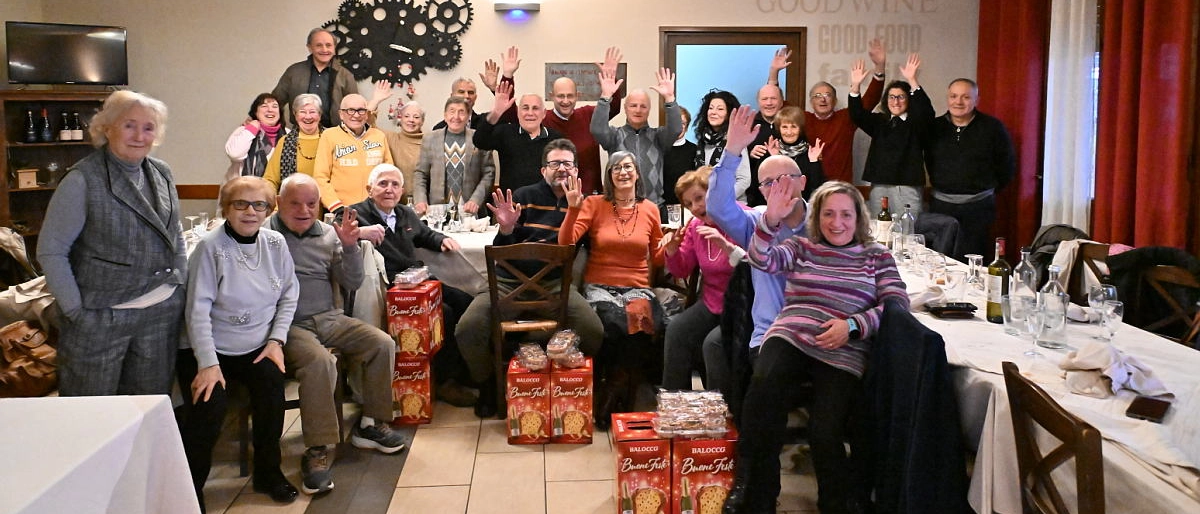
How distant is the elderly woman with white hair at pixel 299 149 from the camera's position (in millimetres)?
5703

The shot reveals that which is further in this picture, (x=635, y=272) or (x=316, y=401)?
(x=635, y=272)

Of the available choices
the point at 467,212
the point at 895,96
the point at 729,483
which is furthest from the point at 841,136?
the point at 729,483

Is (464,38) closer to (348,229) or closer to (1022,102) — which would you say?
(348,229)

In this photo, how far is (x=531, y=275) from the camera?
4.28 meters

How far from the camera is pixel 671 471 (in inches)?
117

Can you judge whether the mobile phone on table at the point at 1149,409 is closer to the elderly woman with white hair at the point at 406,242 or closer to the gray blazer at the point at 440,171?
the elderly woman with white hair at the point at 406,242

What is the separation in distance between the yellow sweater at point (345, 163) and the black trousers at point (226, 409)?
8.03ft

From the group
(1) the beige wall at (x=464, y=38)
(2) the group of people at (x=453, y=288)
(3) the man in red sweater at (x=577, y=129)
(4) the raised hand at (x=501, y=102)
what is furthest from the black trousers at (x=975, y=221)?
(4) the raised hand at (x=501, y=102)

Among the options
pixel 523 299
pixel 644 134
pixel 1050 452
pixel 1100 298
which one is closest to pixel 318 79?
pixel 644 134

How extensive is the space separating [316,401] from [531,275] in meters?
1.25

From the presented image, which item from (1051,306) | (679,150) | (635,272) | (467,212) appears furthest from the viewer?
(679,150)

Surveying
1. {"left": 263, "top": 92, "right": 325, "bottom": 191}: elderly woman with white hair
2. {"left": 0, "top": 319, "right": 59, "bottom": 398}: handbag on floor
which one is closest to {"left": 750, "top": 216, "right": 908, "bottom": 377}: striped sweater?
{"left": 0, "top": 319, "right": 59, "bottom": 398}: handbag on floor

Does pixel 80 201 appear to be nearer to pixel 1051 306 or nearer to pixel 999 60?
pixel 1051 306

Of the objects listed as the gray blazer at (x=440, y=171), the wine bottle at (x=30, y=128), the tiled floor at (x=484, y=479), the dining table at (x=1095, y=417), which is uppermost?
the wine bottle at (x=30, y=128)
